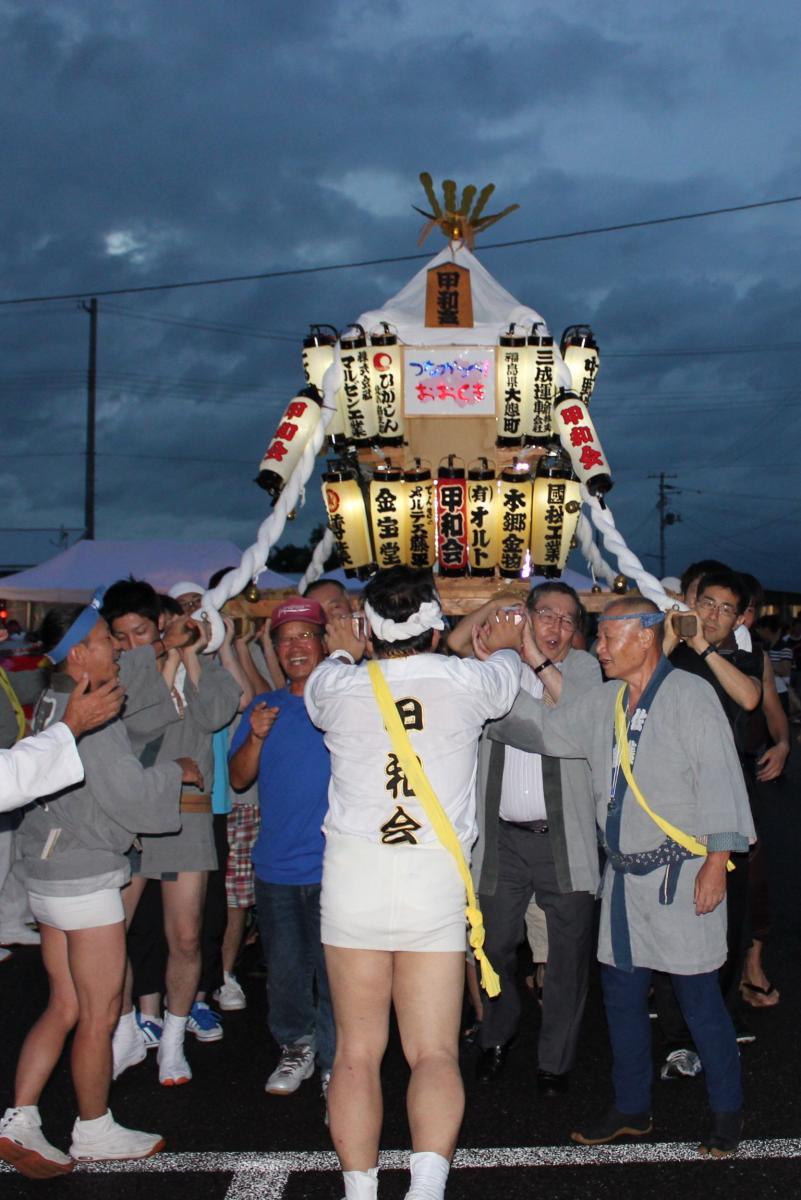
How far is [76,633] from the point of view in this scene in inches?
144

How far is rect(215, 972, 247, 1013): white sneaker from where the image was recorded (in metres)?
5.68

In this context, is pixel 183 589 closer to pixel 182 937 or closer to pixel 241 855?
pixel 241 855

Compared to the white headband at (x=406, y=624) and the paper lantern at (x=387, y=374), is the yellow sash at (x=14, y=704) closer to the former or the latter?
the white headband at (x=406, y=624)

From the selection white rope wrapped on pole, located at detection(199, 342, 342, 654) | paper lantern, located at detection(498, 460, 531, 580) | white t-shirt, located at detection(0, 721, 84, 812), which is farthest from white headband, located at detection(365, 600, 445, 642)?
paper lantern, located at detection(498, 460, 531, 580)

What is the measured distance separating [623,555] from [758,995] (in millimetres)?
3694

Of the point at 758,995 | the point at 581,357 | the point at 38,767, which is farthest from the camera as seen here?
the point at 581,357

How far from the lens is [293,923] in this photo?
4648 millimetres

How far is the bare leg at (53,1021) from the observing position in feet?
12.5

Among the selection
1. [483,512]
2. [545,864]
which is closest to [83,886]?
[545,864]

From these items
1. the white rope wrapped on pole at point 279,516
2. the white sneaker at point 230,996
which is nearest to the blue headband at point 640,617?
the white sneaker at point 230,996

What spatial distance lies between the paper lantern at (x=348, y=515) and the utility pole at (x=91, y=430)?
63.5ft

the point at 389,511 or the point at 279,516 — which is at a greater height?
the point at 389,511

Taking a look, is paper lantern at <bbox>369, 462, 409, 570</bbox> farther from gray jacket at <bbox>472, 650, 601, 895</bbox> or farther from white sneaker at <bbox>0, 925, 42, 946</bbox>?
gray jacket at <bbox>472, 650, 601, 895</bbox>

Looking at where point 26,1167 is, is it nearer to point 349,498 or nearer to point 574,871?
point 574,871
